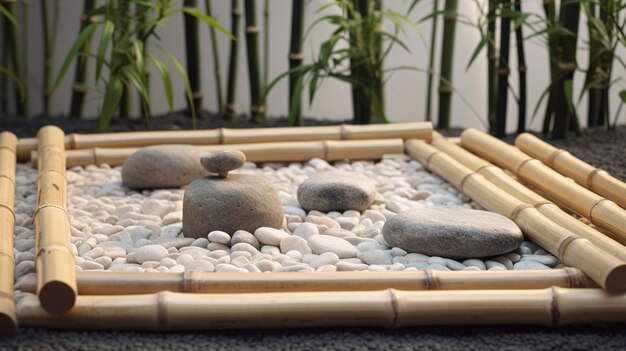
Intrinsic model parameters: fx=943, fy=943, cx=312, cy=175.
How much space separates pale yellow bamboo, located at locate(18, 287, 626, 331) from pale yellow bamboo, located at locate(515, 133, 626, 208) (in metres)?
0.67

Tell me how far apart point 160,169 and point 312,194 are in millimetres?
485

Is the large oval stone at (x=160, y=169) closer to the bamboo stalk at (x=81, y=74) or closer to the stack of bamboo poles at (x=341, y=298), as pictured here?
the stack of bamboo poles at (x=341, y=298)

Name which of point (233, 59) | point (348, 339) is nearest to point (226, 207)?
point (348, 339)

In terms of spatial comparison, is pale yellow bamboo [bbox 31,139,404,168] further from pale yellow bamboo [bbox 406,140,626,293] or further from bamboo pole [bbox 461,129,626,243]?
bamboo pole [bbox 461,129,626,243]

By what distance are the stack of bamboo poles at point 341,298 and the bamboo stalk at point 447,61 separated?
1494 mm

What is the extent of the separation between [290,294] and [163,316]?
0.77ft

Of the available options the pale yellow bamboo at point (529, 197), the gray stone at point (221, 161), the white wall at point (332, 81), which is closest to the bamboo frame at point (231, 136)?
the pale yellow bamboo at point (529, 197)

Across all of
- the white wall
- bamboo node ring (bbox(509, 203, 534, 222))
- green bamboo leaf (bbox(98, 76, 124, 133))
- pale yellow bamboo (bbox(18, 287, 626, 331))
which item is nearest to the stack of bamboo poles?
pale yellow bamboo (bbox(18, 287, 626, 331))

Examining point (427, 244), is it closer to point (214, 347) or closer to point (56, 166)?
point (214, 347)

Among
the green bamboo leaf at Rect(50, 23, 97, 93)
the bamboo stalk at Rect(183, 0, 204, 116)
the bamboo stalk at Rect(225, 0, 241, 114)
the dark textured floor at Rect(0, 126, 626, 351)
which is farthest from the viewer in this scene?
the bamboo stalk at Rect(225, 0, 241, 114)

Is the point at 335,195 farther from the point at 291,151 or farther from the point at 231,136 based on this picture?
the point at 231,136

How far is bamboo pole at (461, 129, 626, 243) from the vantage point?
2.17 meters

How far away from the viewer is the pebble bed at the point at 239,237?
2.00 m

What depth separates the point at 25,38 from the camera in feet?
12.8
